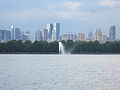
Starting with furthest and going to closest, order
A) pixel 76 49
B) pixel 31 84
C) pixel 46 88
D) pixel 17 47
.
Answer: pixel 76 49 → pixel 17 47 → pixel 31 84 → pixel 46 88

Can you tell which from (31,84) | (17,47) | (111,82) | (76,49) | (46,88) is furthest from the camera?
(76,49)

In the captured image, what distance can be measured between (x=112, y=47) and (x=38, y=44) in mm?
25791

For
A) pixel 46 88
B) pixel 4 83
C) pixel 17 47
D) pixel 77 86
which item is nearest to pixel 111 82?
pixel 77 86

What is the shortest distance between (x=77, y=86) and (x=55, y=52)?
10607cm

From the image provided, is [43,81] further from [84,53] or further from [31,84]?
[84,53]

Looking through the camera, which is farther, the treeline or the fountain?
the fountain

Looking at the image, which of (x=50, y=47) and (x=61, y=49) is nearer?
(x=50, y=47)

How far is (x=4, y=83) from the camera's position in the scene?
2877 cm

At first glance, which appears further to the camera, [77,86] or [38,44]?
[38,44]

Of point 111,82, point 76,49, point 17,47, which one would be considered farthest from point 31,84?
point 76,49

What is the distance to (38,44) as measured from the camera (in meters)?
130

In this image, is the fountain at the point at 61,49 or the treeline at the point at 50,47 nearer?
the treeline at the point at 50,47

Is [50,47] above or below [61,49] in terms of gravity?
above

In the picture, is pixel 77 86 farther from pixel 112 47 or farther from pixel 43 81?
pixel 112 47
